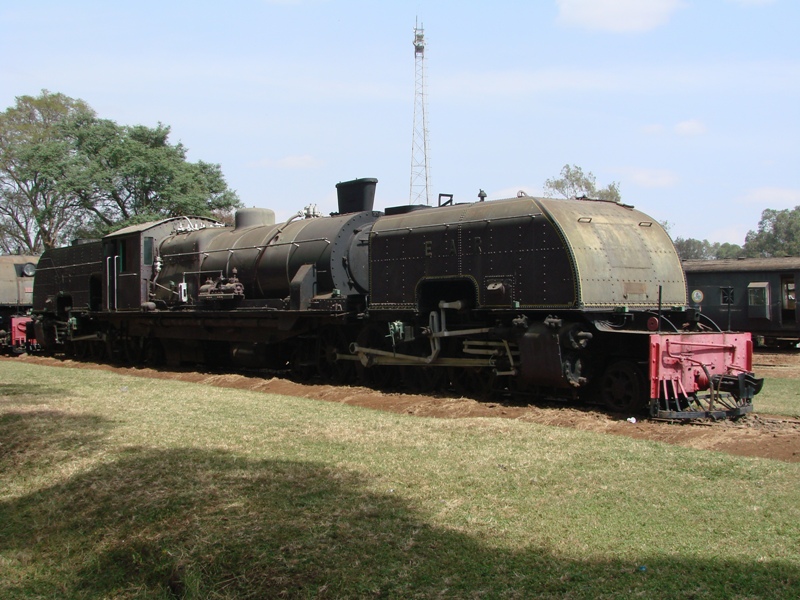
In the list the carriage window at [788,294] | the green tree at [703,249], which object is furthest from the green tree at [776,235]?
the carriage window at [788,294]

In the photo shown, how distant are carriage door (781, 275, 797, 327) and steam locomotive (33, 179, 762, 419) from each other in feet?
55.0

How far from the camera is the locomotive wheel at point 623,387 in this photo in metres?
10.6

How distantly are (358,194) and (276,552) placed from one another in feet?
38.1

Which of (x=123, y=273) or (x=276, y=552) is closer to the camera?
(x=276, y=552)

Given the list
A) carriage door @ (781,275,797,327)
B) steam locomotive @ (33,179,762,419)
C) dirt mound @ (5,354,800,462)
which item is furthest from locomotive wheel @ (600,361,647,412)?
carriage door @ (781,275,797,327)

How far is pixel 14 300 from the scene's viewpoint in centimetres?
2833

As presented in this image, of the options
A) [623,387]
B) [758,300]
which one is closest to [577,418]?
[623,387]

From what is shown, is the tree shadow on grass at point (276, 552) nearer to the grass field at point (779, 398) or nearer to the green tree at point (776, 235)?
the grass field at point (779, 398)

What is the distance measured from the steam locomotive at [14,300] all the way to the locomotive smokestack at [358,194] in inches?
631

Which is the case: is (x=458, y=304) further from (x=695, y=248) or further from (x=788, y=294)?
(x=695, y=248)

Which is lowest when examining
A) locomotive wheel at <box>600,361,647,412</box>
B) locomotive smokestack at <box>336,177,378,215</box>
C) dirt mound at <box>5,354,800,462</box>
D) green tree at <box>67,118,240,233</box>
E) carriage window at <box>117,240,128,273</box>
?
dirt mound at <box>5,354,800,462</box>

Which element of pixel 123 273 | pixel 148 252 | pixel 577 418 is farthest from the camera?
pixel 123 273

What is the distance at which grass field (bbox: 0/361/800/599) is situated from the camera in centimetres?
466

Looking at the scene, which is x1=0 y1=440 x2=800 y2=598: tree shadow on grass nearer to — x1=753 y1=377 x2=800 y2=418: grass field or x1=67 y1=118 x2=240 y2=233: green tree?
x1=753 y1=377 x2=800 y2=418: grass field
